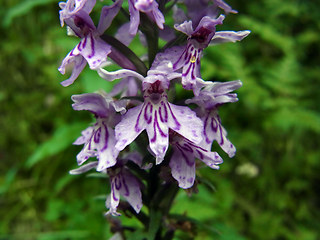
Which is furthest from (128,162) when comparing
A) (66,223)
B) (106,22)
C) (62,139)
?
(66,223)

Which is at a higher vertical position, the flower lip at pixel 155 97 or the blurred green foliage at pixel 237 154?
the flower lip at pixel 155 97

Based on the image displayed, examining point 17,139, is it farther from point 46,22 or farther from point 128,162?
point 128,162

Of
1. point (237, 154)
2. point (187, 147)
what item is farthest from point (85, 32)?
point (237, 154)

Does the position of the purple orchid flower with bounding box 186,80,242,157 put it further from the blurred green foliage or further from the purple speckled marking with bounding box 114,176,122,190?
the blurred green foliage

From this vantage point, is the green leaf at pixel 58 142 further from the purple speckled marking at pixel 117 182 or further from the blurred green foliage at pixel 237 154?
the purple speckled marking at pixel 117 182

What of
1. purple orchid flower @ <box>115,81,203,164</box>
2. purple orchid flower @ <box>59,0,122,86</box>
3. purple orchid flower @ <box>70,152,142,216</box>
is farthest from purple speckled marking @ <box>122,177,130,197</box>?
purple orchid flower @ <box>59,0,122,86</box>

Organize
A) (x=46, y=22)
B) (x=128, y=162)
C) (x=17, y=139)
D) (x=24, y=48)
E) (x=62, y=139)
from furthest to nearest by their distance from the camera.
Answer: (x=46, y=22)
(x=24, y=48)
(x=17, y=139)
(x=62, y=139)
(x=128, y=162)

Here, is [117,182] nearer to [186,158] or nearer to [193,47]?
[186,158]

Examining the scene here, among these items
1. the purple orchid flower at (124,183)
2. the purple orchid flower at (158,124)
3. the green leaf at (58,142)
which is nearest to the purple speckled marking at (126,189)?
the purple orchid flower at (124,183)
